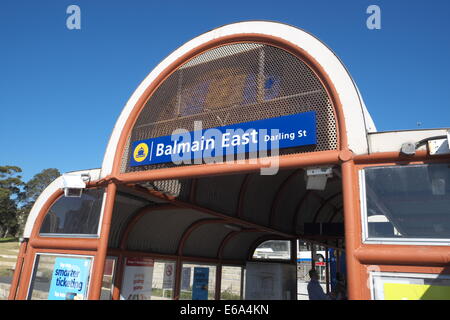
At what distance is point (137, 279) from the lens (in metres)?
8.90

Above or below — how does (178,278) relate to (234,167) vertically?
below

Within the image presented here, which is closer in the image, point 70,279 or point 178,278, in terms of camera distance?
point 70,279

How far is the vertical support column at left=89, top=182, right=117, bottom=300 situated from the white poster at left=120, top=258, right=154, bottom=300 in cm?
302

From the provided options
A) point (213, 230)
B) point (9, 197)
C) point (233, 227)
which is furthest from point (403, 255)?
Result: point (9, 197)

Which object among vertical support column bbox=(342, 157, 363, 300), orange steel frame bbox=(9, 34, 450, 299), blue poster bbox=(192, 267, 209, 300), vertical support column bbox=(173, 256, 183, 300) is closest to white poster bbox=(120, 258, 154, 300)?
orange steel frame bbox=(9, 34, 450, 299)

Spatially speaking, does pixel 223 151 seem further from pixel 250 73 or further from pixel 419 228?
pixel 419 228

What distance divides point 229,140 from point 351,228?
2234mm

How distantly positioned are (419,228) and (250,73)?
3413 mm

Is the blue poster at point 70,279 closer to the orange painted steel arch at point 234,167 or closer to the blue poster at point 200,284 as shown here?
the orange painted steel arch at point 234,167

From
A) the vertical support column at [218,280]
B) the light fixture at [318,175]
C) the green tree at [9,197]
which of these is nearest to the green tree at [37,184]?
the green tree at [9,197]

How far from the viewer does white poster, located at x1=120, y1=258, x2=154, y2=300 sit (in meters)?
8.57

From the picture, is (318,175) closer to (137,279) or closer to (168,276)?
(137,279)

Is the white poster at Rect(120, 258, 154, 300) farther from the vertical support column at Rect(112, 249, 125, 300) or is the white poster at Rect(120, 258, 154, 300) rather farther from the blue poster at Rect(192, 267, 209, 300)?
the blue poster at Rect(192, 267, 209, 300)
